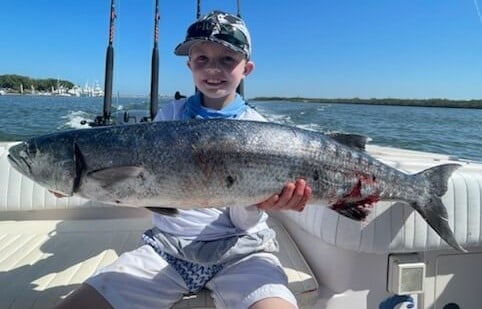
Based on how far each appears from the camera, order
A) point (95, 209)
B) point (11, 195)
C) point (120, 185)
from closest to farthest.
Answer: point (120, 185)
point (11, 195)
point (95, 209)

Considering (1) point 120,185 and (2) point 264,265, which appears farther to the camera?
(2) point 264,265

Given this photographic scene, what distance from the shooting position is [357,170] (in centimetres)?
212

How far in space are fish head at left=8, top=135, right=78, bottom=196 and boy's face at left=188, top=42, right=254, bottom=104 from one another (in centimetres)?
88

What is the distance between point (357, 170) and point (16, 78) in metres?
121

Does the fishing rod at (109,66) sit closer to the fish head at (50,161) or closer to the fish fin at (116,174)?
the fish head at (50,161)

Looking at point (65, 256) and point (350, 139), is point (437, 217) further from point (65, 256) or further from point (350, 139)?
point (65, 256)

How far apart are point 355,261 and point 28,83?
11974 cm

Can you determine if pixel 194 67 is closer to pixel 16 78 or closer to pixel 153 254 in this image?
pixel 153 254

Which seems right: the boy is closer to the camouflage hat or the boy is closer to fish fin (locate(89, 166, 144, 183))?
the camouflage hat

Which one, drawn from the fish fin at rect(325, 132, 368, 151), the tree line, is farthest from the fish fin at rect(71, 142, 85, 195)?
the tree line

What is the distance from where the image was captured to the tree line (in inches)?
4110

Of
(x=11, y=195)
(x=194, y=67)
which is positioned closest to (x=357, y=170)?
(x=194, y=67)

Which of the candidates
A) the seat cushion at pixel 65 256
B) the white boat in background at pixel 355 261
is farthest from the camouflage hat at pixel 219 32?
the seat cushion at pixel 65 256

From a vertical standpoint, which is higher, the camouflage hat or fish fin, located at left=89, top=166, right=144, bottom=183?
the camouflage hat
